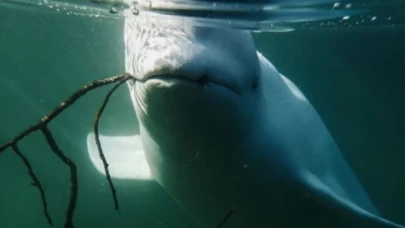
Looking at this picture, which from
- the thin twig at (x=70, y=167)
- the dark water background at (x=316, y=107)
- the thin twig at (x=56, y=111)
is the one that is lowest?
the dark water background at (x=316, y=107)

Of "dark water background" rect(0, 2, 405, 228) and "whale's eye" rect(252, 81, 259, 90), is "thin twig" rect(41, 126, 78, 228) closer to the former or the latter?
"whale's eye" rect(252, 81, 259, 90)

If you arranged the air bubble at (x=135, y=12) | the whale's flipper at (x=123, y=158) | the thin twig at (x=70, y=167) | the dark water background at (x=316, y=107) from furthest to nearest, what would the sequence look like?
the dark water background at (x=316, y=107)
the whale's flipper at (x=123, y=158)
the air bubble at (x=135, y=12)
the thin twig at (x=70, y=167)

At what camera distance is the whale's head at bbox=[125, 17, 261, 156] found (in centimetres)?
406

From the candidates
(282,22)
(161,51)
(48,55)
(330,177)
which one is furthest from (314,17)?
(48,55)

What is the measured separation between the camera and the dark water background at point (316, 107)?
17156mm

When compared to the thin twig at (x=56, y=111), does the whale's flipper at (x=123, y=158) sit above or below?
below

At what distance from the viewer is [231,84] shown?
180 inches

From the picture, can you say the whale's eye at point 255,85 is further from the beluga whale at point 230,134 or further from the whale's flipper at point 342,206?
the whale's flipper at point 342,206

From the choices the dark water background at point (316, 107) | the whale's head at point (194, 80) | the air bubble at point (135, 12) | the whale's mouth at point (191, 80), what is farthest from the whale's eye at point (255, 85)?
the dark water background at point (316, 107)

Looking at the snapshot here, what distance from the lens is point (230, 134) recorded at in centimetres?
526

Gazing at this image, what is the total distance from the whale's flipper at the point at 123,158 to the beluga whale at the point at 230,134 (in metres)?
1.80

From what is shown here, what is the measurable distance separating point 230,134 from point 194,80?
1333 millimetres

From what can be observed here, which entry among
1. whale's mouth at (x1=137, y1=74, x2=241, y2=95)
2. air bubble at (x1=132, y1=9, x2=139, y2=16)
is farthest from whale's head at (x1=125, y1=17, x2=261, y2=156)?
air bubble at (x1=132, y1=9, x2=139, y2=16)

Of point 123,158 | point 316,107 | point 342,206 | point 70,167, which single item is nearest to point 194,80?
point 70,167
